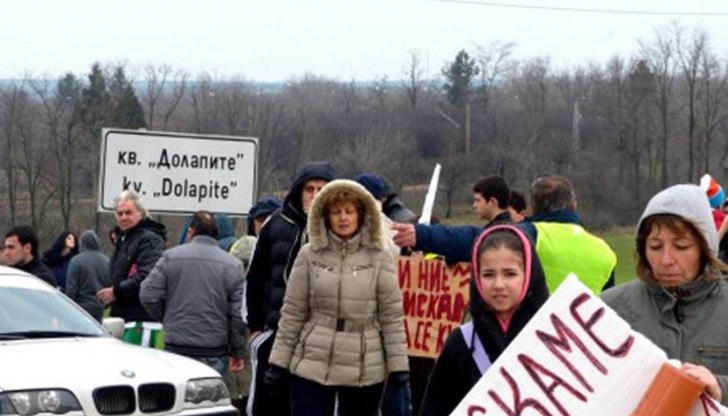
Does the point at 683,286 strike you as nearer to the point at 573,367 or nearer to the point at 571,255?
the point at 573,367

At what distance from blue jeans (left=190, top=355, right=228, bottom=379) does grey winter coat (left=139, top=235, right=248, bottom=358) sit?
0.05m

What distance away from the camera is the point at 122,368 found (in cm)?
941

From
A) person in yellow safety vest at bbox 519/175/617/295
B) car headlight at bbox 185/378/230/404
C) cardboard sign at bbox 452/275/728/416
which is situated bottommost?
car headlight at bbox 185/378/230/404

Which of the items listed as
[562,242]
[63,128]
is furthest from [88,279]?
[63,128]

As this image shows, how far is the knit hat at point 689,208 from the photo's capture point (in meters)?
4.01

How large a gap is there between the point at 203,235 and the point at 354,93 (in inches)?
4021

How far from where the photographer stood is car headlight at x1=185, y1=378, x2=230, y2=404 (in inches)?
378

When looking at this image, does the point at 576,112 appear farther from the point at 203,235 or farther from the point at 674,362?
the point at 674,362

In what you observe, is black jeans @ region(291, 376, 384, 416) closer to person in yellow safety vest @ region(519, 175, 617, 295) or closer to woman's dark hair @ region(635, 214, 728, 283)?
person in yellow safety vest @ region(519, 175, 617, 295)

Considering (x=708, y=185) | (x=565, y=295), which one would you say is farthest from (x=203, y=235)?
(x=565, y=295)

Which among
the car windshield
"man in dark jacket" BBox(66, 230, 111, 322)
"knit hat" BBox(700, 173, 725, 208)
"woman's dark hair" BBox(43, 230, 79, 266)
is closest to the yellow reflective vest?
"knit hat" BBox(700, 173, 725, 208)

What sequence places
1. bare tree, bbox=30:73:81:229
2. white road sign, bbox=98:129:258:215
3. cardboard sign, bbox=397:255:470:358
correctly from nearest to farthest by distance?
1. cardboard sign, bbox=397:255:470:358
2. white road sign, bbox=98:129:258:215
3. bare tree, bbox=30:73:81:229

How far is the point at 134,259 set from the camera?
11680 millimetres

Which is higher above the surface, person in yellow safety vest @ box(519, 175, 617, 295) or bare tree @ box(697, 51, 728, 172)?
bare tree @ box(697, 51, 728, 172)
